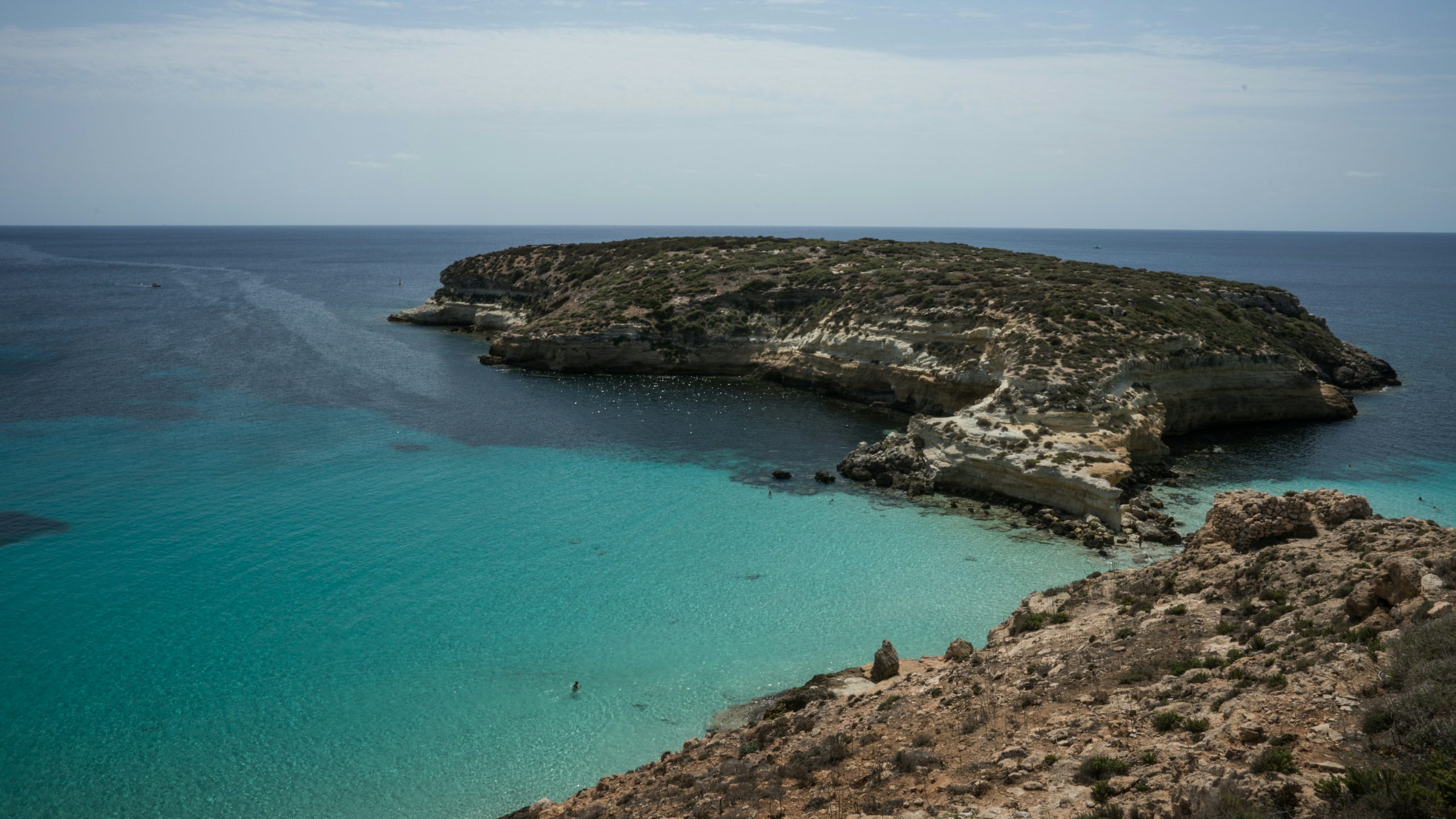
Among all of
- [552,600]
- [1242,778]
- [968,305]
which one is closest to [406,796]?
[552,600]

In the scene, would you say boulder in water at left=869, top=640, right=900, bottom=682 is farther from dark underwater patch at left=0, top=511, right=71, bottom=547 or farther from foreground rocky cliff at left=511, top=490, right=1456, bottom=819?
dark underwater patch at left=0, top=511, right=71, bottom=547

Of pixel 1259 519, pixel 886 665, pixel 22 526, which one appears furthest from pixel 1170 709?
pixel 22 526

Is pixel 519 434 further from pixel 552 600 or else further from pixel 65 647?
pixel 65 647

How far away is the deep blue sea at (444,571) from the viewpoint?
68.2 feet

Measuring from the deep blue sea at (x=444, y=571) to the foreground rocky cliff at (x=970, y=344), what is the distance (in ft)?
10.3

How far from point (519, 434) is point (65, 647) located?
89.7 feet

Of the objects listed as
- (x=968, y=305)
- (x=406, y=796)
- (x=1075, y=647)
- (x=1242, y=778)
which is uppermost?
(x=968, y=305)

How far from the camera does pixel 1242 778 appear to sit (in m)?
11.1

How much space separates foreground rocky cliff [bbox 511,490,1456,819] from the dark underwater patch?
96.7ft

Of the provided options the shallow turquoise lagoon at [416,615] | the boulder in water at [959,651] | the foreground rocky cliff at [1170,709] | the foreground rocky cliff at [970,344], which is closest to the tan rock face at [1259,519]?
the foreground rocky cliff at [1170,709]

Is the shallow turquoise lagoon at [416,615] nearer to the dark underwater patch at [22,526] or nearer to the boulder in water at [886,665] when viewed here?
the dark underwater patch at [22,526]

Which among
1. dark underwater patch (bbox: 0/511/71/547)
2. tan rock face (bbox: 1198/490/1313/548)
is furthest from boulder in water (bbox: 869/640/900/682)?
dark underwater patch (bbox: 0/511/71/547)

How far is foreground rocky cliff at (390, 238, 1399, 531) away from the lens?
3994 cm

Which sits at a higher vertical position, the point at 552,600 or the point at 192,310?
the point at 192,310
